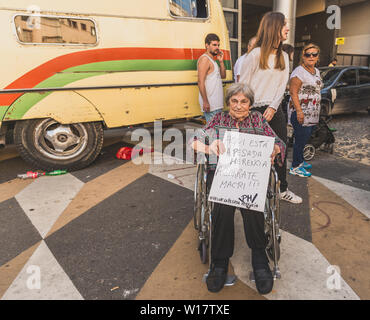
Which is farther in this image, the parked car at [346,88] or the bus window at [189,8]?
the parked car at [346,88]

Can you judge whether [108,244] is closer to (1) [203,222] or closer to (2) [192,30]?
(1) [203,222]

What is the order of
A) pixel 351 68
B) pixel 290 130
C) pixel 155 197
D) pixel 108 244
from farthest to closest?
pixel 351 68 < pixel 290 130 < pixel 155 197 < pixel 108 244

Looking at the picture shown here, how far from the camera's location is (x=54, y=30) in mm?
4098

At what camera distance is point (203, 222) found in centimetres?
232

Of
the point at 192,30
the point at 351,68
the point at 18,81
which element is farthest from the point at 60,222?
the point at 351,68

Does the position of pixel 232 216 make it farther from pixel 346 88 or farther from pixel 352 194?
pixel 346 88

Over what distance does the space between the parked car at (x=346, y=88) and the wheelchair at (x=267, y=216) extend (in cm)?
625

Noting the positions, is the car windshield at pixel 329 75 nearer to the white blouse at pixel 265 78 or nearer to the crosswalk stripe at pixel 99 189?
the white blouse at pixel 265 78

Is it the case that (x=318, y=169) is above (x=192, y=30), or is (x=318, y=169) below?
below

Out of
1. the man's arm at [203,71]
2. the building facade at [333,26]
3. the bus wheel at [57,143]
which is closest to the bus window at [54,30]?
the bus wheel at [57,143]

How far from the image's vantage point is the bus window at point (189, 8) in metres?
4.68

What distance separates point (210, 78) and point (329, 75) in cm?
529
